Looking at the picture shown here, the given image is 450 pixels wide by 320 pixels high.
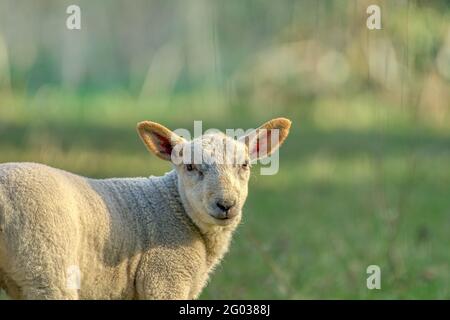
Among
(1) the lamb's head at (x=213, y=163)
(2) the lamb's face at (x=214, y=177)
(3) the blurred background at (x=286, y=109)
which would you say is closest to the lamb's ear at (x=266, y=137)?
(1) the lamb's head at (x=213, y=163)

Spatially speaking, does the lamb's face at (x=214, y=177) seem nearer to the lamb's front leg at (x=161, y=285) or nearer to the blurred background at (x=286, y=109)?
the lamb's front leg at (x=161, y=285)

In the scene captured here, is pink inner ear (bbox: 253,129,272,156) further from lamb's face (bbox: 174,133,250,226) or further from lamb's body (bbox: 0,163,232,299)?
lamb's body (bbox: 0,163,232,299)

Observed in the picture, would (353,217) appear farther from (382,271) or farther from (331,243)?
(382,271)

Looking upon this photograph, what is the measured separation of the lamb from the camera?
15.0ft

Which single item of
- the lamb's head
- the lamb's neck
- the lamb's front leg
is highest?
the lamb's head

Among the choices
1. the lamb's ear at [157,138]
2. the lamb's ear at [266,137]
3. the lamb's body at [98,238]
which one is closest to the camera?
the lamb's body at [98,238]

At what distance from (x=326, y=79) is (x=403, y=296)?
37.3ft

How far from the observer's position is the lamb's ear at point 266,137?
215 inches

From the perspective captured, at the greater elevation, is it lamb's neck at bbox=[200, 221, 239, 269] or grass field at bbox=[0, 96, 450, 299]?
lamb's neck at bbox=[200, 221, 239, 269]

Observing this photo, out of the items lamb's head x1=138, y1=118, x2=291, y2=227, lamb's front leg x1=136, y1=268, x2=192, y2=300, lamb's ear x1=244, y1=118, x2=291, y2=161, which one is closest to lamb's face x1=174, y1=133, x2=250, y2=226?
lamb's head x1=138, y1=118, x2=291, y2=227

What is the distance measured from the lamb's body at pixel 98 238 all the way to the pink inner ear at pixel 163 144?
172 mm

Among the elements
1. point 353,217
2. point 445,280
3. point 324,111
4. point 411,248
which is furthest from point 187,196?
point 324,111

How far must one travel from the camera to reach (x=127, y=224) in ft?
16.9

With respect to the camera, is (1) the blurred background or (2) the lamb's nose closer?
(2) the lamb's nose
